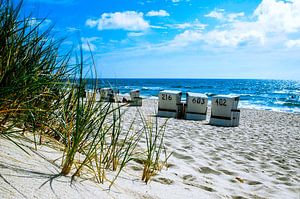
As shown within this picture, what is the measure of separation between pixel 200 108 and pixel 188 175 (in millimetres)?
6180

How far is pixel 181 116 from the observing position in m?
8.77

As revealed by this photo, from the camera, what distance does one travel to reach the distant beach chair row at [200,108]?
775 cm

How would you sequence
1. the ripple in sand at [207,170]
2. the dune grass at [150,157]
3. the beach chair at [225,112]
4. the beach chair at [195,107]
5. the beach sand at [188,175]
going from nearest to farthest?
the beach sand at [188,175] < the dune grass at [150,157] < the ripple in sand at [207,170] < the beach chair at [225,112] < the beach chair at [195,107]

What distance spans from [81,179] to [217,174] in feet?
5.68

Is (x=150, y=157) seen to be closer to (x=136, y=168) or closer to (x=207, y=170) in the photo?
(x=136, y=168)

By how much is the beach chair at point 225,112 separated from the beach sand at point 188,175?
2.72 metres

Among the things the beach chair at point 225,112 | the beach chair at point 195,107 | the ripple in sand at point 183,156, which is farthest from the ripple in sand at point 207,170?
the beach chair at point 195,107

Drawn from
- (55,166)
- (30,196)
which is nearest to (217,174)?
(55,166)

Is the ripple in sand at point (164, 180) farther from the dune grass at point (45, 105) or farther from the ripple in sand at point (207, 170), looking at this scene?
the ripple in sand at point (207, 170)

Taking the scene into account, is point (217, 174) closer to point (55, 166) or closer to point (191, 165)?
point (191, 165)

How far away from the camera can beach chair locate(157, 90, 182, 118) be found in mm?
8703

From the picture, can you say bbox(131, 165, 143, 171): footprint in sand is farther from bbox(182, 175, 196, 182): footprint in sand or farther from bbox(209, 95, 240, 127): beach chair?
bbox(209, 95, 240, 127): beach chair

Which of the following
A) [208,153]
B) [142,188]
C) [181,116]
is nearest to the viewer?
[142,188]

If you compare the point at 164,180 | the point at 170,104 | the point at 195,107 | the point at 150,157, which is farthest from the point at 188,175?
the point at 170,104
